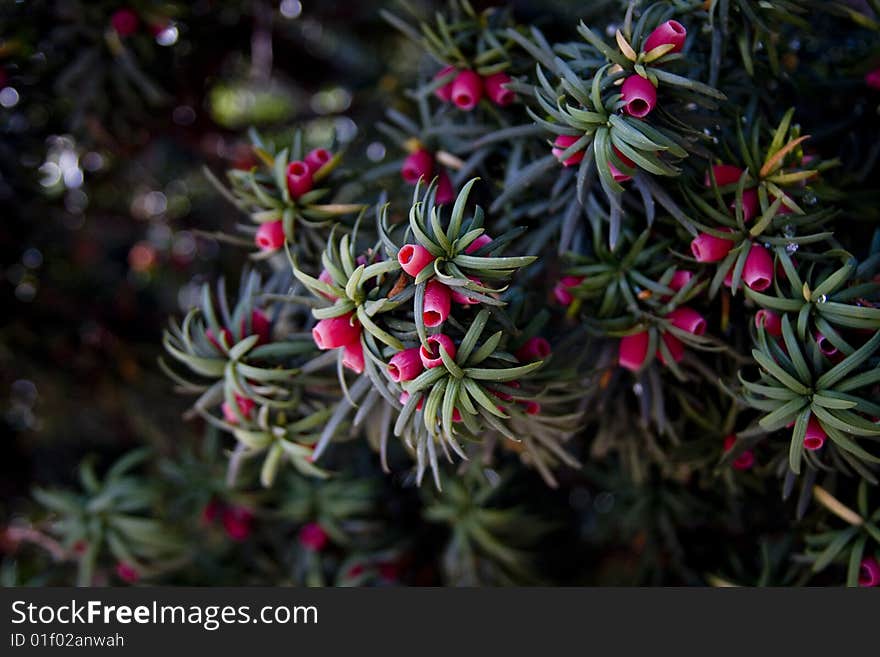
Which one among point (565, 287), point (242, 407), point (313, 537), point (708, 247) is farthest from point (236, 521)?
point (708, 247)

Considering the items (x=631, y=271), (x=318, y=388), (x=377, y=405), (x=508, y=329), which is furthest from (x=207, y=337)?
(x=631, y=271)

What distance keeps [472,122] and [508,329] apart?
49 centimetres

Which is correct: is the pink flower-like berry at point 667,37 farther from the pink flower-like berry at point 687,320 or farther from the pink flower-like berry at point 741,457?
the pink flower-like berry at point 741,457

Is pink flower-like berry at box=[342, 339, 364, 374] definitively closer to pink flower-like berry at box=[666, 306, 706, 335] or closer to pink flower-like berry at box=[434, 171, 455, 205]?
pink flower-like berry at box=[434, 171, 455, 205]

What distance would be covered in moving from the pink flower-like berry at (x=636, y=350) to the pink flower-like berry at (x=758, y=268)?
18 centimetres

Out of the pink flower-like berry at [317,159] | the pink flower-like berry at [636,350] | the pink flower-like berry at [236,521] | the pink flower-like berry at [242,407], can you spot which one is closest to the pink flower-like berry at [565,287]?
the pink flower-like berry at [636,350]

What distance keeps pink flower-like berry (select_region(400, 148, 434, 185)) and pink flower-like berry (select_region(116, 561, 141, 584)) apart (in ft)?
3.39

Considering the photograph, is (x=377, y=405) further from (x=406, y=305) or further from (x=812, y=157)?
(x=812, y=157)

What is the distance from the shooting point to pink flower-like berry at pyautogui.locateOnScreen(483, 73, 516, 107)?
137 cm

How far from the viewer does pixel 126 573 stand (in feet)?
5.57

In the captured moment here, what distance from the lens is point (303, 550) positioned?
1764 millimetres

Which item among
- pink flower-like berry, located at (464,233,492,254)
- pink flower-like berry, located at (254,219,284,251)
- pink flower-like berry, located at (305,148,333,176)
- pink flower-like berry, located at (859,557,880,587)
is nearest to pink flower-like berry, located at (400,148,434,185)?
pink flower-like berry, located at (305,148,333,176)

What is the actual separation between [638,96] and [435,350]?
448mm

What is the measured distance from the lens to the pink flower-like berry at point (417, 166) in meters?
1.44
